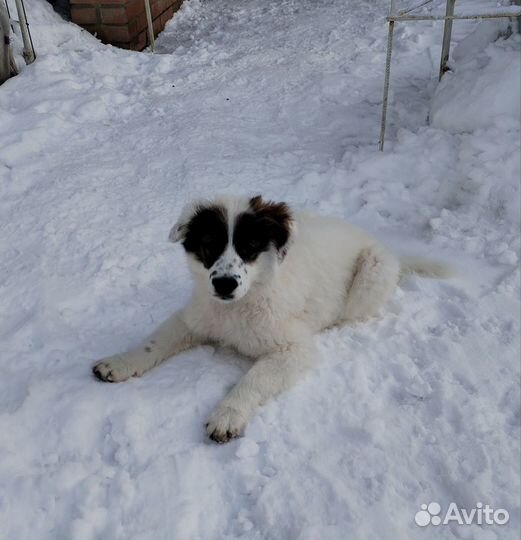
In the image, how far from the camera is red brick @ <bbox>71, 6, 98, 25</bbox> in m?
7.61

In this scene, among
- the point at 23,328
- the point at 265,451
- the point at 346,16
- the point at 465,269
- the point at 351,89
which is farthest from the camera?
the point at 346,16

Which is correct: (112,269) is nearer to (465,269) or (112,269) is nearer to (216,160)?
(216,160)

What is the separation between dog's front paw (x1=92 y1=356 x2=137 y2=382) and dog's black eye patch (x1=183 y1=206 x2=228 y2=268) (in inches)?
26.5

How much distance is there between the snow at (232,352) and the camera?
2.29m

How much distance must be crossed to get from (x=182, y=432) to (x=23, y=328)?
1314mm

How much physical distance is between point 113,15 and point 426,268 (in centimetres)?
607

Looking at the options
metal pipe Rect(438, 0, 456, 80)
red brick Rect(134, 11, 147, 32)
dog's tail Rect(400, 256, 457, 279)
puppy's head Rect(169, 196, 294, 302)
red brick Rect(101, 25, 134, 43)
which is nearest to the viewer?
puppy's head Rect(169, 196, 294, 302)

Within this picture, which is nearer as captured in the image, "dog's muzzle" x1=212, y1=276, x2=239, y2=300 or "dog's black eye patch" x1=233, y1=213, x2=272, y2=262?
"dog's muzzle" x1=212, y1=276, x2=239, y2=300

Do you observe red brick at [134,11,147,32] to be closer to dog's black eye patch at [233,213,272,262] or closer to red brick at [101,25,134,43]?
red brick at [101,25,134,43]

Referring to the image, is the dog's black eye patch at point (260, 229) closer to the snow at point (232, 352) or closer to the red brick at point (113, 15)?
the snow at point (232, 352)

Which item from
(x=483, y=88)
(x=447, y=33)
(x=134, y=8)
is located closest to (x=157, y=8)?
(x=134, y=8)

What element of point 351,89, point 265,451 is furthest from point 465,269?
point 351,89

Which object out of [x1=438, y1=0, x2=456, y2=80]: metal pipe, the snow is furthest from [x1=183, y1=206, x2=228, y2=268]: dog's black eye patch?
[x1=438, y1=0, x2=456, y2=80]: metal pipe

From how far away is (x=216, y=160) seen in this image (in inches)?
205
